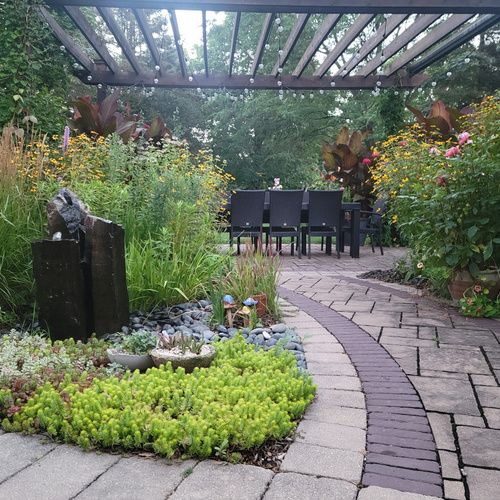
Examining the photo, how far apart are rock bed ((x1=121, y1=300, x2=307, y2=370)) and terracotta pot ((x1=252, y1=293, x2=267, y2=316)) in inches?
9.1

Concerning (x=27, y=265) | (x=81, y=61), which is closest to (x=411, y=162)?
(x=27, y=265)

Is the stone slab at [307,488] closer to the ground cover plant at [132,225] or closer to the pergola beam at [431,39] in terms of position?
the ground cover plant at [132,225]

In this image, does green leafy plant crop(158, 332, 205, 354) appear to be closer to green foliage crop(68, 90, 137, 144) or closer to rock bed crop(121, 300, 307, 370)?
rock bed crop(121, 300, 307, 370)

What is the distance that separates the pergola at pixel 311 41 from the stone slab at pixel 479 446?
5048 millimetres

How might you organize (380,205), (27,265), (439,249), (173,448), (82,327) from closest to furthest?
(173,448)
(82,327)
(27,265)
(439,249)
(380,205)

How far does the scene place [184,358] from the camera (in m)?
2.19

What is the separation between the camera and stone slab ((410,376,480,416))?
1.94 meters

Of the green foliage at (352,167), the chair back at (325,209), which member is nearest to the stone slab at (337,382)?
the chair back at (325,209)

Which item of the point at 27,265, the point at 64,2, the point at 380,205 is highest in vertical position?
the point at 64,2

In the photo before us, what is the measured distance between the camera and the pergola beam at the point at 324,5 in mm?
5508

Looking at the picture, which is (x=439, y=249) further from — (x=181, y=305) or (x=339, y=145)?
(x=339, y=145)

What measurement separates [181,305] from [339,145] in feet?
22.4

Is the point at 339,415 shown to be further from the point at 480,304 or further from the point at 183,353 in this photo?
the point at 480,304

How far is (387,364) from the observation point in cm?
243
